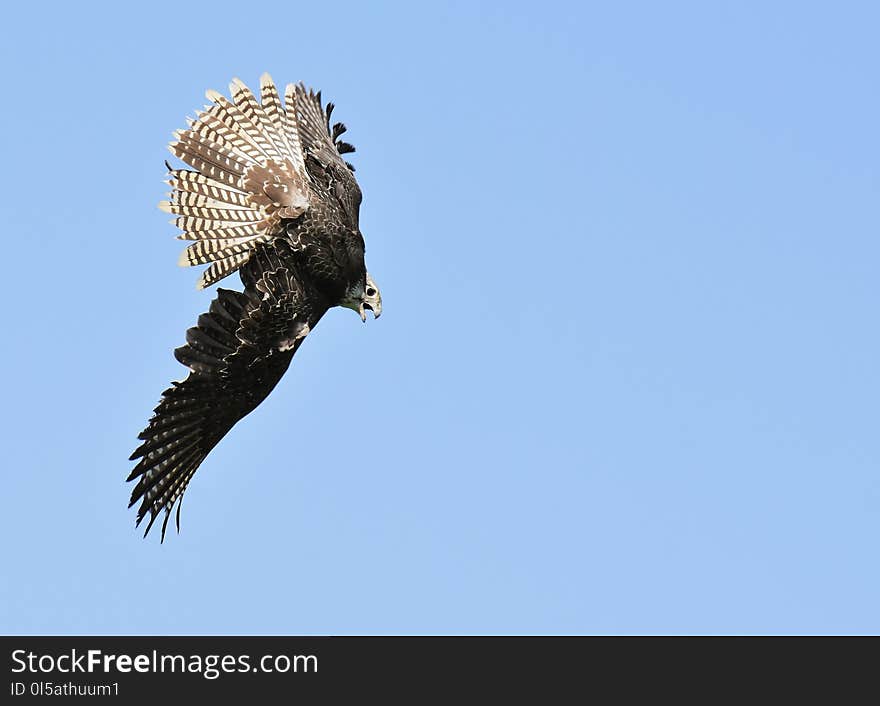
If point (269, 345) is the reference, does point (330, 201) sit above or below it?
above

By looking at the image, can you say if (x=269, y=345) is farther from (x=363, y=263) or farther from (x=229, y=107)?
(x=229, y=107)

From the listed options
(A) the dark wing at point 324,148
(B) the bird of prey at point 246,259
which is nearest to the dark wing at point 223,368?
(B) the bird of prey at point 246,259

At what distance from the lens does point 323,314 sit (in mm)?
26281

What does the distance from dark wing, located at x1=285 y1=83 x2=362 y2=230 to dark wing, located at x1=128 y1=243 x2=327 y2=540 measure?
1.47 metres

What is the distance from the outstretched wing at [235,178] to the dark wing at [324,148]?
246 millimetres

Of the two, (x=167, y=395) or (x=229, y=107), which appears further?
(x=229, y=107)

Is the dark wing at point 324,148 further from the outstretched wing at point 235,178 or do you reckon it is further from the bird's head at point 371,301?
the bird's head at point 371,301

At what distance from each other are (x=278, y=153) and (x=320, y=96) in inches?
93.0

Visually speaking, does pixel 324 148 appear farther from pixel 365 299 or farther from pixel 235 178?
pixel 365 299

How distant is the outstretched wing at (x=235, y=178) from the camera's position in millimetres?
26156

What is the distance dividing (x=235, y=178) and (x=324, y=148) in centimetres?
182

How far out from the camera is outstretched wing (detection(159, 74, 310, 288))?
85.8ft
